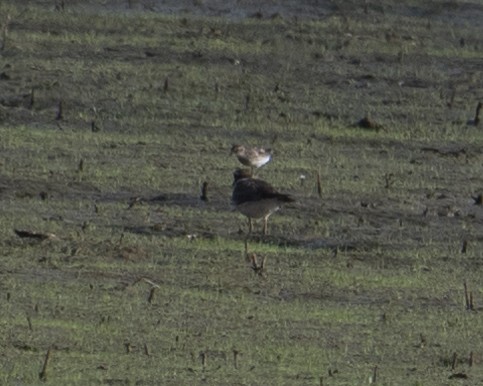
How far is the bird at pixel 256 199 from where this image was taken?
1301 cm

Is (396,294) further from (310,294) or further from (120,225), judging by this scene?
(120,225)

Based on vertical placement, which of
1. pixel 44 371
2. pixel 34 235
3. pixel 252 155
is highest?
pixel 44 371

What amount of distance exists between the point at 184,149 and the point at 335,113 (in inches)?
80.0

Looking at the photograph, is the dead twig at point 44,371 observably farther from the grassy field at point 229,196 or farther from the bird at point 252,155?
the bird at point 252,155

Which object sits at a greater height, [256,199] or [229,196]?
[256,199]

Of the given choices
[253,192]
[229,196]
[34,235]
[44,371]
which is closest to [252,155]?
[229,196]

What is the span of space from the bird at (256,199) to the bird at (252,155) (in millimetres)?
594

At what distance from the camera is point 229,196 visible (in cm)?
1408

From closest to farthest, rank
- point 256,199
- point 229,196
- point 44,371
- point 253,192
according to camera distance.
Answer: point 44,371 < point 256,199 < point 253,192 < point 229,196

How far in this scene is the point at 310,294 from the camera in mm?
11086

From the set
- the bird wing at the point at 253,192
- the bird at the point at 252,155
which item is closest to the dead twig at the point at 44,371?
the bird wing at the point at 253,192

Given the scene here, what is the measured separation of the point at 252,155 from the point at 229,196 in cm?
85

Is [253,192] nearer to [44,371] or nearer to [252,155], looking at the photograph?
[252,155]

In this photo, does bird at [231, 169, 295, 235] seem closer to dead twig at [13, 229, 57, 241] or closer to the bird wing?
the bird wing
